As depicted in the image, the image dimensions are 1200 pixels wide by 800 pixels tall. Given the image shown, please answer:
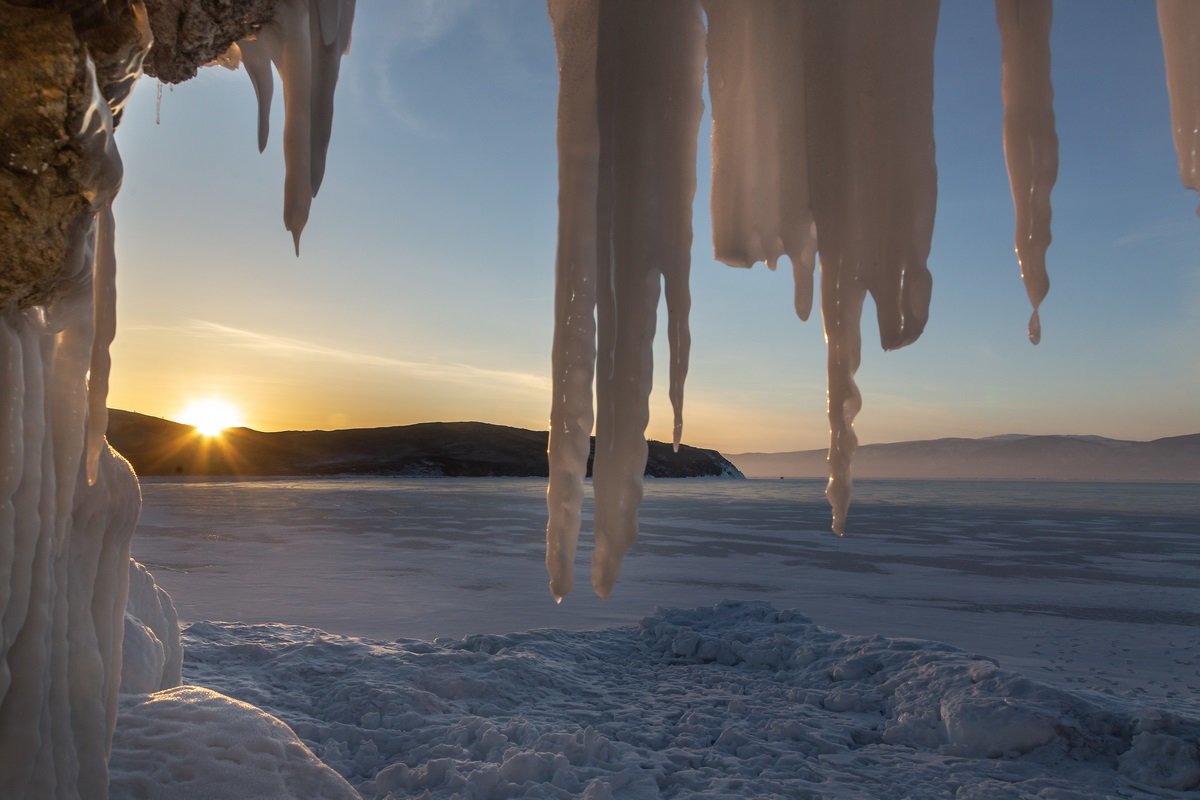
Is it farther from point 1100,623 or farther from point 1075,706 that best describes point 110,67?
point 1100,623

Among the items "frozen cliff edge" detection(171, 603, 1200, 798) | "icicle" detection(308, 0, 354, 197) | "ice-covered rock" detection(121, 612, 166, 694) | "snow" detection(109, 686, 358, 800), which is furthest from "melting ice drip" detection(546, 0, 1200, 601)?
"ice-covered rock" detection(121, 612, 166, 694)

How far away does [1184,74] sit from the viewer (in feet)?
5.35

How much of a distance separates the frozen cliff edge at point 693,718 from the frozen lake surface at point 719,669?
0.01m

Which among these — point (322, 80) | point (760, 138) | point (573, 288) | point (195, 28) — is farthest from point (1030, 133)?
point (195, 28)

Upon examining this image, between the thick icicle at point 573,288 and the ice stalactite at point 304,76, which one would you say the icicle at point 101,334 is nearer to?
the ice stalactite at point 304,76

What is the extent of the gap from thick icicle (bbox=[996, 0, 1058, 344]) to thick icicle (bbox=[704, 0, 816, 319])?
47 cm

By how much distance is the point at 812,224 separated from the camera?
1.99 meters

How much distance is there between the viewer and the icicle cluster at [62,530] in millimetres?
1633

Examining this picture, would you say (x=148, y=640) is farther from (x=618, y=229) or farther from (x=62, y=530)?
(x=618, y=229)

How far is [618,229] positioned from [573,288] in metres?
0.20

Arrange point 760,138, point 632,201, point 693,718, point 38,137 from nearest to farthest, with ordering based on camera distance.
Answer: point 38,137
point 632,201
point 760,138
point 693,718

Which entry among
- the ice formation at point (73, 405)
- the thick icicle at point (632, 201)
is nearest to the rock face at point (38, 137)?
the ice formation at point (73, 405)

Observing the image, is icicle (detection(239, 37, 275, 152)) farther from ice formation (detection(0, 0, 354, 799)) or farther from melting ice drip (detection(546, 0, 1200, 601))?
melting ice drip (detection(546, 0, 1200, 601))

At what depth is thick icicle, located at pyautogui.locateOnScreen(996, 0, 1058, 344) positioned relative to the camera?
5.25ft
